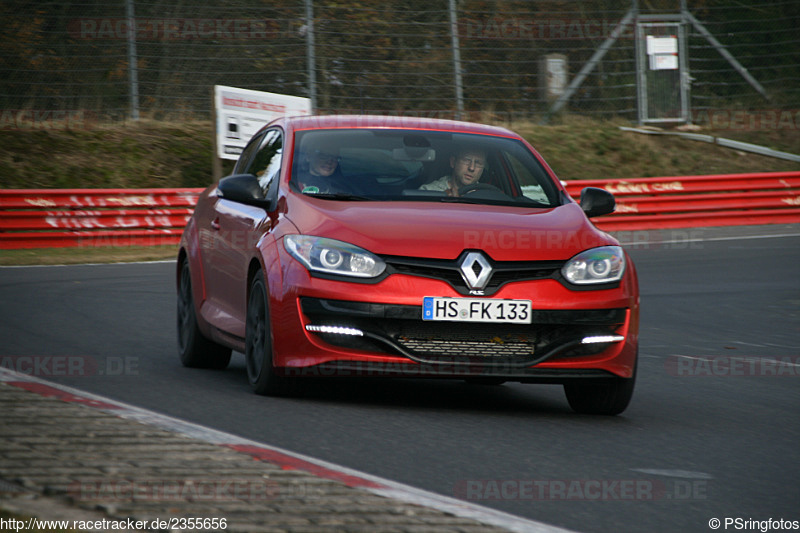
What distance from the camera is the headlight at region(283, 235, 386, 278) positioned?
6535 millimetres

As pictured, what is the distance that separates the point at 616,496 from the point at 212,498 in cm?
166

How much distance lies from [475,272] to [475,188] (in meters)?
1.26

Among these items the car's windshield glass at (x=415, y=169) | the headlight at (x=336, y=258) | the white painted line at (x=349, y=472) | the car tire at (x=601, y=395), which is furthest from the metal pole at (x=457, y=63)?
the white painted line at (x=349, y=472)

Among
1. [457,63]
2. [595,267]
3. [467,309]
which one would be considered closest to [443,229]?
[467,309]

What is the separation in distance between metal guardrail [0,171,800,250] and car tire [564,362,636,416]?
14548 millimetres

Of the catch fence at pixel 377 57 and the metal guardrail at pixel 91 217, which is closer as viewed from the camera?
the metal guardrail at pixel 91 217

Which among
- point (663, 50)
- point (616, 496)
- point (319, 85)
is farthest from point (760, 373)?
point (663, 50)

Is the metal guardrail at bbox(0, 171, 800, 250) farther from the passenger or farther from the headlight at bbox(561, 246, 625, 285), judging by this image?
the headlight at bbox(561, 246, 625, 285)

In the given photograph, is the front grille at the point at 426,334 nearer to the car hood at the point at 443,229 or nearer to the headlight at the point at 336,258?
the headlight at the point at 336,258

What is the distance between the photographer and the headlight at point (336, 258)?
654 cm

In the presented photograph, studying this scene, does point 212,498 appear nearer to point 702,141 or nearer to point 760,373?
point 760,373

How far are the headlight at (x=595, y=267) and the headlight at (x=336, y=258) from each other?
101 centimetres

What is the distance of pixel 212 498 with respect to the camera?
423 cm

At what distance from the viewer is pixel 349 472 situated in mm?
4941
